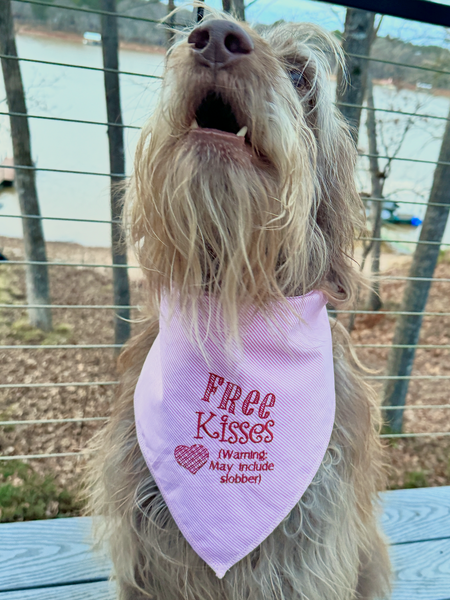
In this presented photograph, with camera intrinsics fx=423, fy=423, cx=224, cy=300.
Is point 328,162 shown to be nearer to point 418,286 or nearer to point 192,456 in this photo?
point 192,456

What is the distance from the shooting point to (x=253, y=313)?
2.89ft

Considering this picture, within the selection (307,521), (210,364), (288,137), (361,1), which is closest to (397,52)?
(361,1)

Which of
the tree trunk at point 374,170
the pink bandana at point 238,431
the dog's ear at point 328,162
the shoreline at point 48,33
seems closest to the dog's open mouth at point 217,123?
the dog's ear at point 328,162

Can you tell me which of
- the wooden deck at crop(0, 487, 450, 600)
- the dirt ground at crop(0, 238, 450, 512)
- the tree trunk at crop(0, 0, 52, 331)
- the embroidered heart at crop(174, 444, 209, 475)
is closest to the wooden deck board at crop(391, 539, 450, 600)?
the wooden deck at crop(0, 487, 450, 600)

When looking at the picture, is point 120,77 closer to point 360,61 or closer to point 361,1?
point 360,61

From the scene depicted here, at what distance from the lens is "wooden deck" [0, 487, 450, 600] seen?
1178mm

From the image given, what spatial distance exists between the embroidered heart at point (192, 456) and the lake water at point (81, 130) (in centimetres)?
101

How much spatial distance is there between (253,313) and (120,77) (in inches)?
59.7

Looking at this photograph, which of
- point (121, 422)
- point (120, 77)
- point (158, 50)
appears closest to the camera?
point (121, 422)

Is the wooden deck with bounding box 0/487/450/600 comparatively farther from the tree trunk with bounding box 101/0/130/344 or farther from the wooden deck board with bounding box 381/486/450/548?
the tree trunk with bounding box 101/0/130/344

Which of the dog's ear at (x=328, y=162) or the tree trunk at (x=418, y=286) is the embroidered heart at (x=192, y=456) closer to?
the dog's ear at (x=328, y=162)

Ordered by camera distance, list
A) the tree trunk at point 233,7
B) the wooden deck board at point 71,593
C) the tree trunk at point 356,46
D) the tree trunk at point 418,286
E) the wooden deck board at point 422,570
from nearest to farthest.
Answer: the tree trunk at point 233,7 → the wooden deck board at point 71,593 → the wooden deck board at point 422,570 → the tree trunk at point 356,46 → the tree trunk at point 418,286

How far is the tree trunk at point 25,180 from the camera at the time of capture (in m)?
1.89

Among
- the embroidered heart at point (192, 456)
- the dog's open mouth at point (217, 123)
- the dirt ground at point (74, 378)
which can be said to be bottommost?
the dirt ground at point (74, 378)
